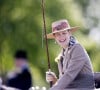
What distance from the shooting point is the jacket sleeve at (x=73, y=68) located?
733cm

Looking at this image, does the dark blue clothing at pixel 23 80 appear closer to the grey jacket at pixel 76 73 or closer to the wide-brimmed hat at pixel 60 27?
the wide-brimmed hat at pixel 60 27

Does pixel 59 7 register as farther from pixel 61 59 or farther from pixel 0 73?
pixel 61 59

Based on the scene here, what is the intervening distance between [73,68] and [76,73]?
67 millimetres

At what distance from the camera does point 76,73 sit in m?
7.32

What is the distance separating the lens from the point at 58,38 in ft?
24.7

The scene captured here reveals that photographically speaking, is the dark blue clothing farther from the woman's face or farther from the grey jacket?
the grey jacket

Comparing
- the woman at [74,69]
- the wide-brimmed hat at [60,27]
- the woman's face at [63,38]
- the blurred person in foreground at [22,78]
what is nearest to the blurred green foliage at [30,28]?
the blurred person in foreground at [22,78]

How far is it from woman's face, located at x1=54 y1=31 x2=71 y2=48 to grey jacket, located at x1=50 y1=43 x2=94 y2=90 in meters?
0.11

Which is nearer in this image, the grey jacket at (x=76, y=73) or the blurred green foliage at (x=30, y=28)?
the grey jacket at (x=76, y=73)

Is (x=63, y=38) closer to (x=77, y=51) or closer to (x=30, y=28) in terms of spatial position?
(x=77, y=51)

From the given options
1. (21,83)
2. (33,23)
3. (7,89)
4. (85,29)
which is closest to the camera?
(7,89)

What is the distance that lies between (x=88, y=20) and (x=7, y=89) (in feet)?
62.5

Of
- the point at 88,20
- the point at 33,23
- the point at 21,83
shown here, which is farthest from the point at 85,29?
the point at 21,83

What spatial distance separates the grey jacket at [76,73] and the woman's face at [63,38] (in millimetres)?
111
